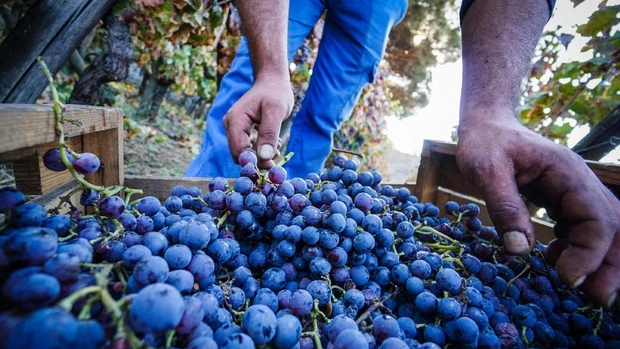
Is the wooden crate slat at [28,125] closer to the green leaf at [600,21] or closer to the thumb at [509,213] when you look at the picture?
the thumb at [509,213]

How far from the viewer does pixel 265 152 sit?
4.07 ft

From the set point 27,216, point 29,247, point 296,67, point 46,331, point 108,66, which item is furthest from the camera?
point 296,67

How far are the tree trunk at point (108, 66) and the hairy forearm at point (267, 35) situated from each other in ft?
4.66

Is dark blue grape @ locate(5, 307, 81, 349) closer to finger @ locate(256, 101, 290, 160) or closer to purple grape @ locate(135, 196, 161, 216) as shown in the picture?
purple grape @ locate(135, 196, 161, 216)

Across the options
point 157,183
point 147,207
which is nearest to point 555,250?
point 147,207

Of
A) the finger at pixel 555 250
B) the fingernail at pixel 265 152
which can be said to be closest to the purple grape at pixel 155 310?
the fingernail at pixel 265 152

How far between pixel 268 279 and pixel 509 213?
0.73 metres

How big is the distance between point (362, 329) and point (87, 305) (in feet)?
1.93

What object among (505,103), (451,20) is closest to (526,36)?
(505,103)

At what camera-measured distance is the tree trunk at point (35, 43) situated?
1588mm

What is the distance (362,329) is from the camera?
2.62 feet

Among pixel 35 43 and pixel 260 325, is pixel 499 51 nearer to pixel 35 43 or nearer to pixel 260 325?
pixel 260 325

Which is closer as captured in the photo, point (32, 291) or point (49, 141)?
point (32, 291)

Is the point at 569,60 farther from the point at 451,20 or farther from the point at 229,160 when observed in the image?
the point at 451,20
